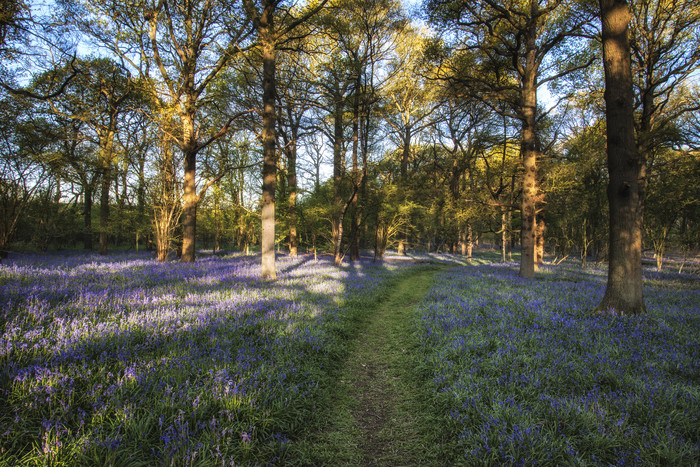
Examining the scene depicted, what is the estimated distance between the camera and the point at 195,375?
3.62m

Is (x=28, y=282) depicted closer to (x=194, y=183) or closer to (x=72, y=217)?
(x=194, y=183)

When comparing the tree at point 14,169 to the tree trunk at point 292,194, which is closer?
the tree at point 14,169

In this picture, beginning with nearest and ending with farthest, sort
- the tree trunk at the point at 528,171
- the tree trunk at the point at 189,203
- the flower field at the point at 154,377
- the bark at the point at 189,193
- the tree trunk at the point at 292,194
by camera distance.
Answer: the flower field at the point at 154,377 < the tree trunk at the point at 528,171 < the bark at the point at 189,193 < the tree trunk at the point at 189,203 < the tree trunk at the point at 292,194

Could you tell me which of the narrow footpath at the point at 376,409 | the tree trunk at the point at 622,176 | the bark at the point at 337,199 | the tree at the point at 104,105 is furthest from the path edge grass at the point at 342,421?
the tree at the point at 104,105

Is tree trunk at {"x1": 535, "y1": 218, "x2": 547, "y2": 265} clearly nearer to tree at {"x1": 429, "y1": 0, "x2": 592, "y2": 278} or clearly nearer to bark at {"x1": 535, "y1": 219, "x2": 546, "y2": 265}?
bark at {"x1": 535, "y1": 219, "x2": 546, "y2": 265}

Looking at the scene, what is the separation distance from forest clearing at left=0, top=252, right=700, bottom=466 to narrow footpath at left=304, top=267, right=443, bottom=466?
3cm

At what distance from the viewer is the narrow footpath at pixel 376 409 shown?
10.2 feet

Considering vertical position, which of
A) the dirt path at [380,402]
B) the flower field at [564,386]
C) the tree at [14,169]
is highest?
the tree at [14,169]

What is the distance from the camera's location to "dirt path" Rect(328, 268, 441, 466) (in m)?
3.18

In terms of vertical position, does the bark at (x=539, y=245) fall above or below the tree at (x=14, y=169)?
below

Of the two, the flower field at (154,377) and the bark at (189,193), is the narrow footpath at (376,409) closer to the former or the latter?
the flower field at (154,377)

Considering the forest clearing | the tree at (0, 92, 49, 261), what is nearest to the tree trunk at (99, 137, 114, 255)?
the tree at (0, 92, 49, 261)

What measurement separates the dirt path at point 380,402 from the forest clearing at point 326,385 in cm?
3

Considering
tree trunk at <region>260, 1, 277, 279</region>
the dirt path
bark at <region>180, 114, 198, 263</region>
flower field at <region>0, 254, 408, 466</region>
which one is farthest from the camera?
bark at <region>180, 114, 198, 263</region>
